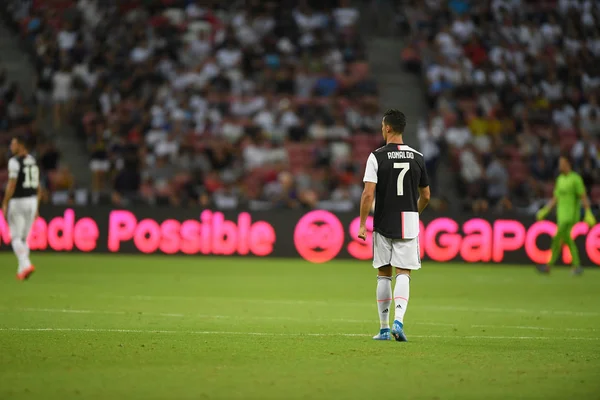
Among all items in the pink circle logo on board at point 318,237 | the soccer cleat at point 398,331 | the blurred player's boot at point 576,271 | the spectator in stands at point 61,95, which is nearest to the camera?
the soccer cleat at point 398,331

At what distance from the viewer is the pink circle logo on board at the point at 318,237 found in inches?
998

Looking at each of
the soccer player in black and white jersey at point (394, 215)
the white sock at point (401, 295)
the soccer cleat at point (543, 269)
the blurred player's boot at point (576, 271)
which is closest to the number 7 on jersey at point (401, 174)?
the soccer player in black and white jersey at point (394, 215)

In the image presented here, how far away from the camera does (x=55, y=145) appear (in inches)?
1119

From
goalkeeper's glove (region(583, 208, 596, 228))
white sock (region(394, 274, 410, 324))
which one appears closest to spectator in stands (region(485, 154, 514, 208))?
goalkeeper's glove (region(583, 208, 596, 228))

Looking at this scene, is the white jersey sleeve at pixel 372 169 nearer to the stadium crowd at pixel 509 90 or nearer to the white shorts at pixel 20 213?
the white shorts at pixel 20 213

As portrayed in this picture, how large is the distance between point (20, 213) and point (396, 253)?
9.98 metres

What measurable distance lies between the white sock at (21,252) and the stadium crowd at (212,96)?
7.95 meters

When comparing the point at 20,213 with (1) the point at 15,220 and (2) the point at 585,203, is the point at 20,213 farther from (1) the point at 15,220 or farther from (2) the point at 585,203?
(2) the point at 585,203

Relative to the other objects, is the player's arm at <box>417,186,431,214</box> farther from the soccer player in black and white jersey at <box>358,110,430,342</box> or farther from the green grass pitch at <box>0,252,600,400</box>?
the green grass pitch at <box>0,252,600,400</box>

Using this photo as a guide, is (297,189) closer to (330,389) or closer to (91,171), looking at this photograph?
(91,171)

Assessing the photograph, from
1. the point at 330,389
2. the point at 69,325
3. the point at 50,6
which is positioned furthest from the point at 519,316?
the point at 50,6

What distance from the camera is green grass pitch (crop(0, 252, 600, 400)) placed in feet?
26.1

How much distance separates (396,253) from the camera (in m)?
10.7

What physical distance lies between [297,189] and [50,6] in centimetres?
1027
